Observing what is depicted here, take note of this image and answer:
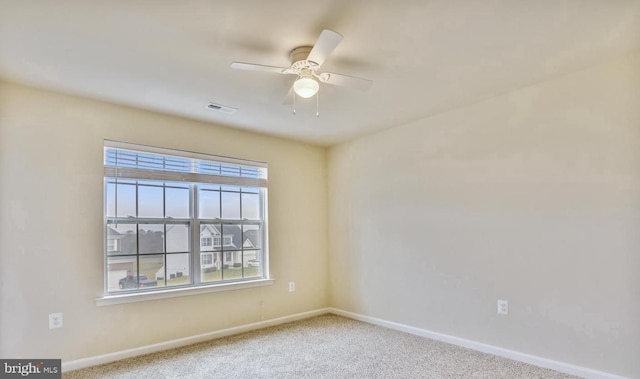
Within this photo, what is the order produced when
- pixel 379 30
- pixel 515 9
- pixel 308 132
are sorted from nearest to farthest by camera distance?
pixel 515 9, pixel 379 30, pixel 308 132

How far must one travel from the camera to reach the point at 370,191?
4469mm

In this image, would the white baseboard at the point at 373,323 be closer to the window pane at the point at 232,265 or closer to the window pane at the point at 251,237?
the window pane at the point at 232,265

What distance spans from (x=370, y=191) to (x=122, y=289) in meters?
2.79

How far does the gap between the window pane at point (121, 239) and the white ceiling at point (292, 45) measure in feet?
3.70

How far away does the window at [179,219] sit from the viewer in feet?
11.1

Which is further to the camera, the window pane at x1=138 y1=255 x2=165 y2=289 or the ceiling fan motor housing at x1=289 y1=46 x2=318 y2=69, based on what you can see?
the window pane at x1=138 y1=255 x2=165 y2=289

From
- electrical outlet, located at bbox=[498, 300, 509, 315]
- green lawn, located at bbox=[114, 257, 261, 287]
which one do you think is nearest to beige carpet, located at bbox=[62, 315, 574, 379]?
electrical outlet, located at bbox=[498, 300, 509, 315]

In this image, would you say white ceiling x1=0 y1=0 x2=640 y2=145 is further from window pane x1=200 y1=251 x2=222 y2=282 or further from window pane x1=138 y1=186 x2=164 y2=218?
window pane x1=200 y1=251 x2=222 y2=282

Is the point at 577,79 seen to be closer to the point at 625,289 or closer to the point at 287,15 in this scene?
the point at 625,289

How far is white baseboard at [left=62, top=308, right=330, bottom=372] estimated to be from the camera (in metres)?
3.03

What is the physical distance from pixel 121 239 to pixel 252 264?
1455mm

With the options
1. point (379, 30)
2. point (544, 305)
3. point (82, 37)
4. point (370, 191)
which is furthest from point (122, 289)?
point (544, 305)

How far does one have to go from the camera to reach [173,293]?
3578mm

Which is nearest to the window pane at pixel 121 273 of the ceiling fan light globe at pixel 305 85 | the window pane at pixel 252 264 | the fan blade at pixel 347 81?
the window pane at pixel 252 264
